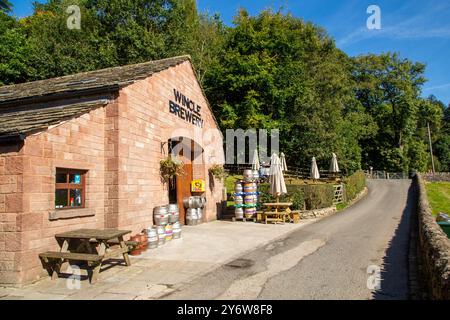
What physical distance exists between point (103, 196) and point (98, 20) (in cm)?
2492

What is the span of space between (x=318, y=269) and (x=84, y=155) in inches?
233

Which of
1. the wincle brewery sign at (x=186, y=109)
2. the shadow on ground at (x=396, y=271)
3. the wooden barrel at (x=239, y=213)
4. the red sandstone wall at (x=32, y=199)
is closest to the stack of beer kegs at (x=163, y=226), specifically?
the red sandstone wall at (x=32, y=199)

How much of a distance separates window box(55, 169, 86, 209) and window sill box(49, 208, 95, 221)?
200mm

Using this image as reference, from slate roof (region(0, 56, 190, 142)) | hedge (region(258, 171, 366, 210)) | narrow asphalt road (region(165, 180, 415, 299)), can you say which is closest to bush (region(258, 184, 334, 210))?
hedge (region(258, 171, 366, 210))

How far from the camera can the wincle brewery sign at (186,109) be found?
12256 mm

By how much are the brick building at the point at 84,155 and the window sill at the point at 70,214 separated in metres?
0.03

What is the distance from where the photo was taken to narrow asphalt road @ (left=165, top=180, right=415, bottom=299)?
548cm

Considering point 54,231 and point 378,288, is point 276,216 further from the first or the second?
point 54,231

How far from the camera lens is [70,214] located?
7.14 metres

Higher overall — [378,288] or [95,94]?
[95,94]

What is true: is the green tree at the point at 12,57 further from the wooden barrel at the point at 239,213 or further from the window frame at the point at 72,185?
the window frame at the point at 72,185

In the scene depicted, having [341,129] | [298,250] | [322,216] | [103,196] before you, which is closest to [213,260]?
[298,250]

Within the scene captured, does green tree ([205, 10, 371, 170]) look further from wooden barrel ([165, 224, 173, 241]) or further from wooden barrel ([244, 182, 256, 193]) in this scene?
wooden barrel ([165, 224, 173, 241])

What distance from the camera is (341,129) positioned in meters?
31.0
